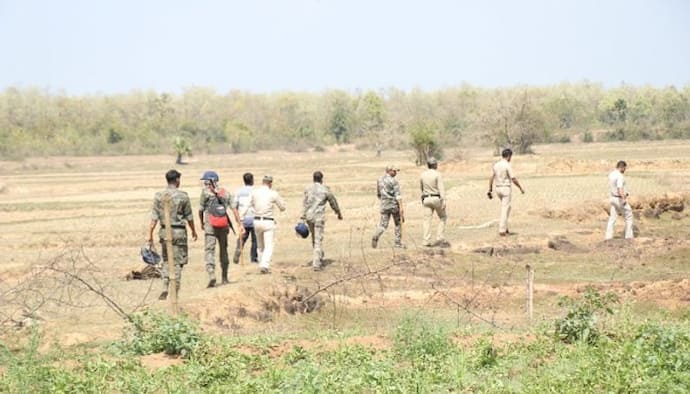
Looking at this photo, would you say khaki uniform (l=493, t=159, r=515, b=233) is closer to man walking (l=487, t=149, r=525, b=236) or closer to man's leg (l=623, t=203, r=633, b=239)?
man walking (l=487, t=149, r=525, b=236)

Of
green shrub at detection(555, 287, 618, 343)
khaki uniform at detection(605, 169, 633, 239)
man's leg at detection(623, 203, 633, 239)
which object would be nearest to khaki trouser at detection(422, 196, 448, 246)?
khaki uniform at detection(605, 169, 633, 239)

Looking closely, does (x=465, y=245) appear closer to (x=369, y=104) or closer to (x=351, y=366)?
(x=351, y=366)

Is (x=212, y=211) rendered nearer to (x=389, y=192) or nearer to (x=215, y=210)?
(x=215, y=210)

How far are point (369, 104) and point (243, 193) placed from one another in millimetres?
101533

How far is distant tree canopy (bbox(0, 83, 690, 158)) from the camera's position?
7938 cm

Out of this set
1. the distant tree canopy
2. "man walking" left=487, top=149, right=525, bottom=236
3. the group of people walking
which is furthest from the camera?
the distant tree canopy

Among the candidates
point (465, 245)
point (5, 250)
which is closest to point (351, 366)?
point (465, 245)

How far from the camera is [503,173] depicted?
1798 cm

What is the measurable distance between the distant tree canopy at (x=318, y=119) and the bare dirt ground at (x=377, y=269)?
26.8 metres

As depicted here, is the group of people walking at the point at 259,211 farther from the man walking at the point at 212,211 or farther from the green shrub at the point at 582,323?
the green shrub at the point at 582,323

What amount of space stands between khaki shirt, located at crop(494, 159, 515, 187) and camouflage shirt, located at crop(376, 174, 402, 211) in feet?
7.52

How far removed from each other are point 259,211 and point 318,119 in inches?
4192

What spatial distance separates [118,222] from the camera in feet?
95.2

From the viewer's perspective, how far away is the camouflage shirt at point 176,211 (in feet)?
41.4
